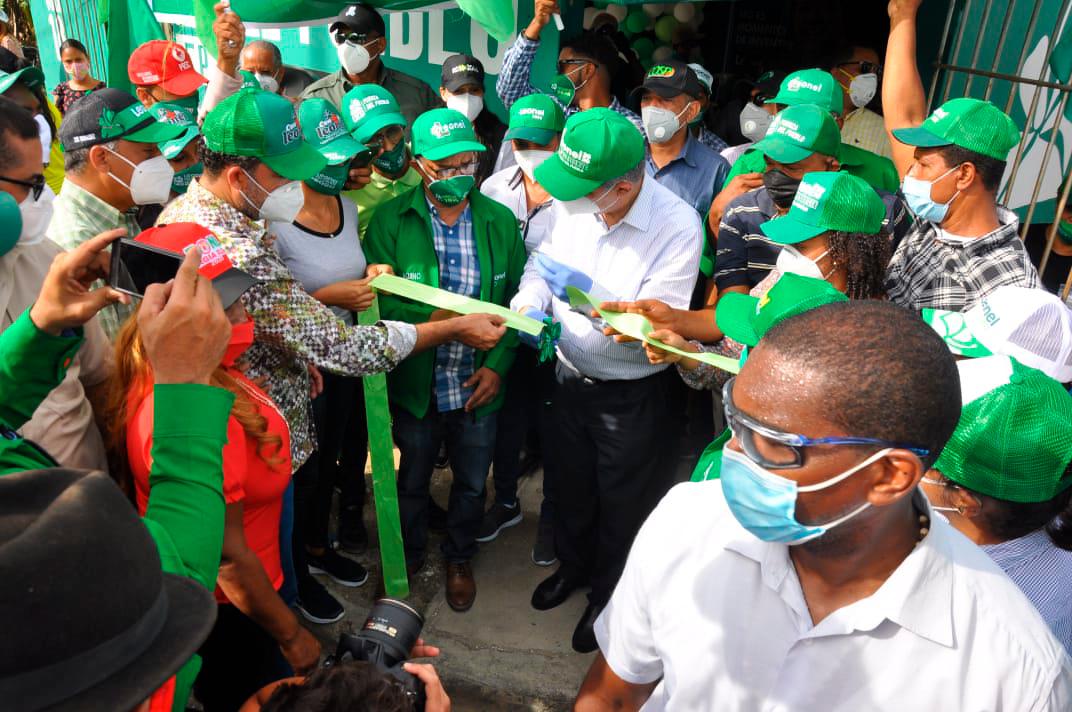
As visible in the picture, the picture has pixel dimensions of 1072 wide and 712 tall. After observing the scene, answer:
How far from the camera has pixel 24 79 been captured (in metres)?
4.88

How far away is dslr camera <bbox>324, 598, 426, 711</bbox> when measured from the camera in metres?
1.71

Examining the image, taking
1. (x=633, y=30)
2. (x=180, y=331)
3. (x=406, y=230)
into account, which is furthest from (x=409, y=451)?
(x=633, y=30)

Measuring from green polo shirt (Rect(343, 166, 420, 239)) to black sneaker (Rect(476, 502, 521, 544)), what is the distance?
170 cm

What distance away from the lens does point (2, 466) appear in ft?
4.91

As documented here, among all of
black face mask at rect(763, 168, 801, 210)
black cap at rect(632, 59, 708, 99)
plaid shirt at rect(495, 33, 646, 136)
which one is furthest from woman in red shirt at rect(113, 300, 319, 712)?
plaid shirt at rect(495, 33, 646, 136)

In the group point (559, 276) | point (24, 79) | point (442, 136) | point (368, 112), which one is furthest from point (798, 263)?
point (24, 79)

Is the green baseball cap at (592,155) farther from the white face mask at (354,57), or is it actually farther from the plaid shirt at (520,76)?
the white face mask at (354,57)

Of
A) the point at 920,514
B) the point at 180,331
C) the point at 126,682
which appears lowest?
the point at 920,514

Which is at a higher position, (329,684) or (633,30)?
(633,30)

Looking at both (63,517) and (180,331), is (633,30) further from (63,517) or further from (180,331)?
(63,517)

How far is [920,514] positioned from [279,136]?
2434 mm

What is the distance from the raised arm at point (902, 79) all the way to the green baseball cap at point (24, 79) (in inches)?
188

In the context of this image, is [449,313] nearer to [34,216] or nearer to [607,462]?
[607,462]

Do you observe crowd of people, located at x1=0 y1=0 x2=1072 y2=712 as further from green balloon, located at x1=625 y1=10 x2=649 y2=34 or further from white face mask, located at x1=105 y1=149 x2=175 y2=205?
green balloon, located at x1=625 y1=10 x2=649 y2=34
